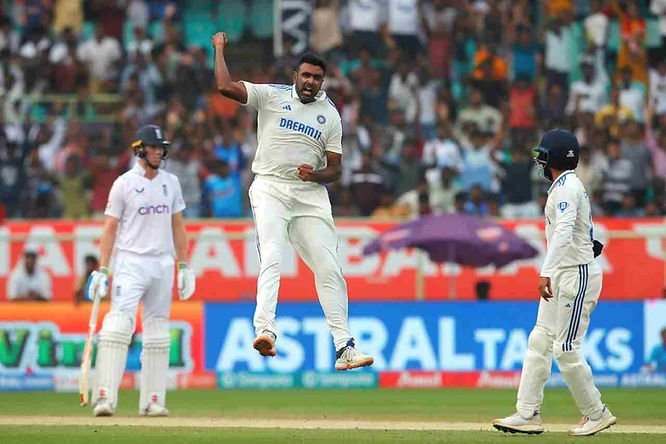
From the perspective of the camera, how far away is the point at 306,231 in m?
11.6

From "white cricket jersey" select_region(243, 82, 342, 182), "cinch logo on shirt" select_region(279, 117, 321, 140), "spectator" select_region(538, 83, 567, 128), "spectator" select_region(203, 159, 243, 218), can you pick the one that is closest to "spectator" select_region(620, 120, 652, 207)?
"spectator" select_region(538, 83, 567, 128)

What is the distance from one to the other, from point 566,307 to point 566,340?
0.77 ft

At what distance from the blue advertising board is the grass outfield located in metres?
0.74

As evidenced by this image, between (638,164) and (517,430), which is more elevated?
(638,164)

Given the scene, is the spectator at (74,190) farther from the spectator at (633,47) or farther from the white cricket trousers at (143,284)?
the white cricket trousers at (143,284)

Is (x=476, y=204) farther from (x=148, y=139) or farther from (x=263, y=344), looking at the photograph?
(x=263, y=344)

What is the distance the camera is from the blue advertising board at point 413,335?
18.3m

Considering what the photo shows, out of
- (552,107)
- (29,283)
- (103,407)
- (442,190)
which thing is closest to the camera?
(103,407)

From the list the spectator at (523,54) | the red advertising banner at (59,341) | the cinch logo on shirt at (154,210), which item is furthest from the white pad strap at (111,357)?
the spectator at (523,54)

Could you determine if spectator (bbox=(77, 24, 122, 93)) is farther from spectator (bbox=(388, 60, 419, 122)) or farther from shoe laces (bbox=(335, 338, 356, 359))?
shoe laces (bbox=(335, 338, 356, 359))

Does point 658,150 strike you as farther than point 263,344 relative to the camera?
Yes

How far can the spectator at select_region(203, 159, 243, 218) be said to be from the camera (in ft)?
70.5

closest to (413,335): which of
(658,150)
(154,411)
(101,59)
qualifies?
(658,150)

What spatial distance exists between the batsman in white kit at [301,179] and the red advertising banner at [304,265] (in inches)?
348
